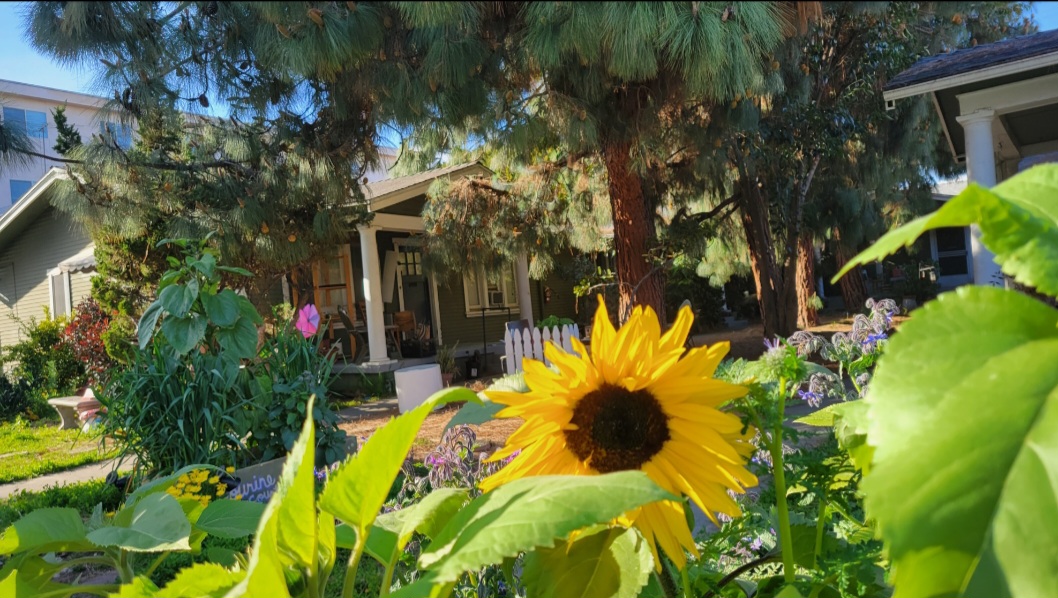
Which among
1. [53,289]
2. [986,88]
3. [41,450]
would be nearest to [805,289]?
[986,88]

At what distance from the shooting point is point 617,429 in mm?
856

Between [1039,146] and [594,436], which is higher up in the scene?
[1039,146]

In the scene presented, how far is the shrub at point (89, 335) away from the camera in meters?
13.7

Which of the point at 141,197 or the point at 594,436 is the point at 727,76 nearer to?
the point at 594,436

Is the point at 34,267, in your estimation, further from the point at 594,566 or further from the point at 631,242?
the point at 594,566

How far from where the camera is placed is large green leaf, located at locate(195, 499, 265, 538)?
44.3 inches

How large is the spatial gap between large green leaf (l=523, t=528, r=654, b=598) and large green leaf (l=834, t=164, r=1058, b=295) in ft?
1.47

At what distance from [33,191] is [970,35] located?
71.4 ft

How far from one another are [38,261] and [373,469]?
21.2m

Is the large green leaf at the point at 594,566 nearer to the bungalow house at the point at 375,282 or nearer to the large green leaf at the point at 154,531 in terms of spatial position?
the large green leaf at the point at 154,531

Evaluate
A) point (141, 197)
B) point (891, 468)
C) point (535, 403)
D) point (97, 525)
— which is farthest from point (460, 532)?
point (141, 197)

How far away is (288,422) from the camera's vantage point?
17.7 ft

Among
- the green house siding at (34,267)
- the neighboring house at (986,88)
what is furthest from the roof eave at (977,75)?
the green house siding at (34,267)

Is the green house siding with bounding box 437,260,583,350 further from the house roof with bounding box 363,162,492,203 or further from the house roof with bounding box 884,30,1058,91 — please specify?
the house roof with bounding box 884,30,1058,91
